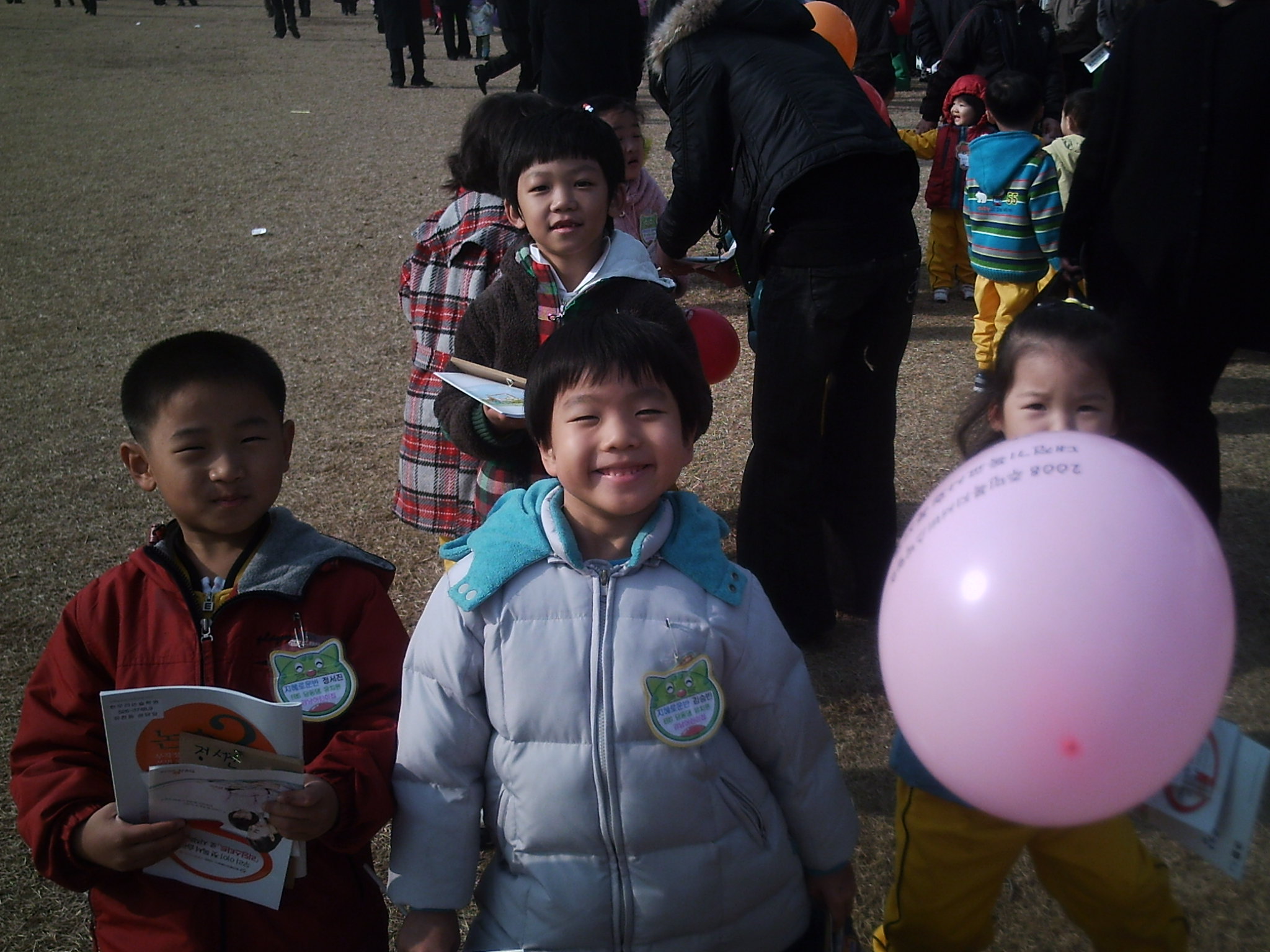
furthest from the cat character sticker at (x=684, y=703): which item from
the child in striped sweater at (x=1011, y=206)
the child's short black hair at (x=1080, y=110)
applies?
the child's short black hair at (x=1080, y=110)

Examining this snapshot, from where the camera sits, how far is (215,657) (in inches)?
69.6

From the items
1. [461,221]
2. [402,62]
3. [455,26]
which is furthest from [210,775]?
[455,26]

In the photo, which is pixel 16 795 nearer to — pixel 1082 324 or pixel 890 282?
pixel 1082 324

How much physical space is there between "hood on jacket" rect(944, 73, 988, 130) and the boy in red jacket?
20.3 feet

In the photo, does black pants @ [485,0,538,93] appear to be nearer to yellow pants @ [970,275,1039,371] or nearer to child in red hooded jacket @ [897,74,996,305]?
child in red hooded jacket @ [897,74,996,305]

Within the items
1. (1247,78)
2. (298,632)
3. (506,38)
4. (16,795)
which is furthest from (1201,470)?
(506,38)

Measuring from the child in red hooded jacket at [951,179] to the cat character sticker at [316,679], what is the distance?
19.0 feet

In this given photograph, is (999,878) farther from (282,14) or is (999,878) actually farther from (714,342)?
(282,14)

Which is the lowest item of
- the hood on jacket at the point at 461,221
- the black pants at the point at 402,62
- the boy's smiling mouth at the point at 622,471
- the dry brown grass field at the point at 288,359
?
the dry brown grass field at the point at 288,359

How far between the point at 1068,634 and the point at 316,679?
122 cm

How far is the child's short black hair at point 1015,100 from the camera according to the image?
505cm

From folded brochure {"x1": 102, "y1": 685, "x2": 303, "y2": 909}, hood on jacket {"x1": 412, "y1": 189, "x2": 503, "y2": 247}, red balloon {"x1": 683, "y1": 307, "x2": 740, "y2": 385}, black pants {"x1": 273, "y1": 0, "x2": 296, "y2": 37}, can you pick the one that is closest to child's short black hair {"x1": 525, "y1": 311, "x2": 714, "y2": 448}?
folded brochure {"x1": 102, "y1": 685, "x2": 303, "y2": 909}

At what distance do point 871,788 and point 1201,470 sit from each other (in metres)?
1.53

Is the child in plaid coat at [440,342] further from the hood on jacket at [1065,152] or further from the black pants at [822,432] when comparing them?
the hood on jacket at [1065,152]
